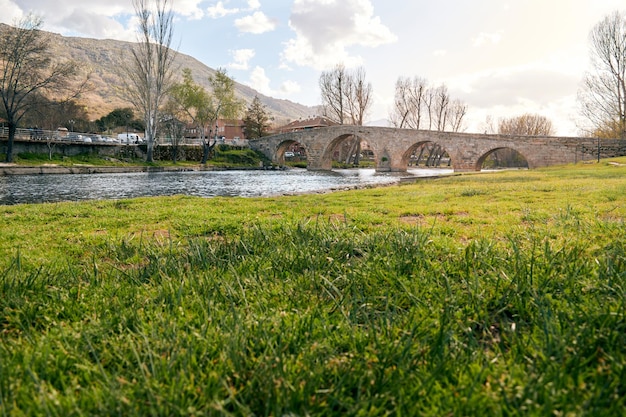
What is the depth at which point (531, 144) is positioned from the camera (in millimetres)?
33438

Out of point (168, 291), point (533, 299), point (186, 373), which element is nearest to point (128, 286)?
point (168, 291)

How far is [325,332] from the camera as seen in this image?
176 cm

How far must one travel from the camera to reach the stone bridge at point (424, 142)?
31797 mm

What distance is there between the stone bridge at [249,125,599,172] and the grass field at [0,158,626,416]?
112 ft

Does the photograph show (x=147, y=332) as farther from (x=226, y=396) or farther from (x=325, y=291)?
(x=325, y=291)

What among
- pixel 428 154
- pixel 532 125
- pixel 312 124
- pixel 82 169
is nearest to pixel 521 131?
pixel 532 125

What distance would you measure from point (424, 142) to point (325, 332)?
4619cm

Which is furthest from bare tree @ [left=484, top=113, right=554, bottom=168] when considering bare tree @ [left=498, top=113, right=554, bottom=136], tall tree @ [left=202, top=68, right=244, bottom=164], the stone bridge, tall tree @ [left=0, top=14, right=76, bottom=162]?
tall tree @ [left=0, top=14, right=76, bottom=162]

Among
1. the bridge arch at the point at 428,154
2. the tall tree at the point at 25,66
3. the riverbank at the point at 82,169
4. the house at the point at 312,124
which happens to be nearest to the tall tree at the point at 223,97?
the riverbank at the point at 82,169

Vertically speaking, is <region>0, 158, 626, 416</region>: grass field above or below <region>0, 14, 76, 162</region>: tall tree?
below

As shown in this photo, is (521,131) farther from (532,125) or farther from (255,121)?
(255,121)

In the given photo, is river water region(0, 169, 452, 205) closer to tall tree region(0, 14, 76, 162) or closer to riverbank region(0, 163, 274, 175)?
riverbank region(0, 163, 274, 175)

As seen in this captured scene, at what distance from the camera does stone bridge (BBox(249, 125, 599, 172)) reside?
104 feet

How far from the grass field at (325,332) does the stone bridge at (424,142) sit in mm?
34051
